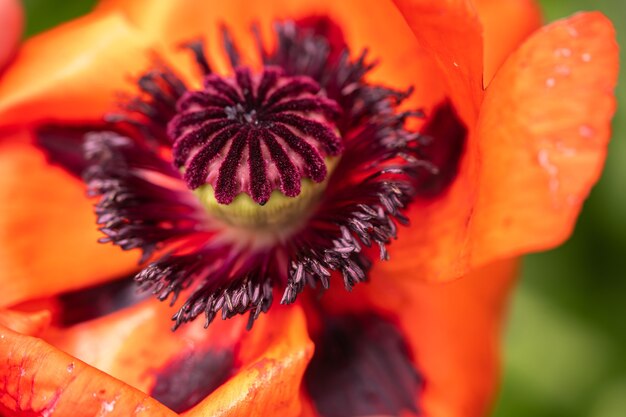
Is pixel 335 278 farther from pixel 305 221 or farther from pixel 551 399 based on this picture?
pixel 551 399

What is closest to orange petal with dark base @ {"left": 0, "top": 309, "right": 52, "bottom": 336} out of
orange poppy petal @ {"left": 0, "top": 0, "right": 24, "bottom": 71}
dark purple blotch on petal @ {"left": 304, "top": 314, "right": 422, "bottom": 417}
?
dark purple blotch on petal @ {"left": 304, "top": 314, "right": 422, "bottom": 417}

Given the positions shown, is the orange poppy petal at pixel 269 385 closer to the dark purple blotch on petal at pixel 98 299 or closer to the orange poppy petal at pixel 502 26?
the dark purple blotch on petal at pixel 98 299

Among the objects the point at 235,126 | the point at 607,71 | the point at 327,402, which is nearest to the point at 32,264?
the point at 235,126

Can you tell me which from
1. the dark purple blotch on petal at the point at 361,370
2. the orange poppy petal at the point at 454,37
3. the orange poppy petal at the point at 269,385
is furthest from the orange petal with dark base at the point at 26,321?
the orange poppy petal at the point at 454,37

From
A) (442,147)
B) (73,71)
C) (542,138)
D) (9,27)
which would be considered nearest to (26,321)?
(73,71)

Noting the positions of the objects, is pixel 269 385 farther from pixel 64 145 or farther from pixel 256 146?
pixel 64 145
